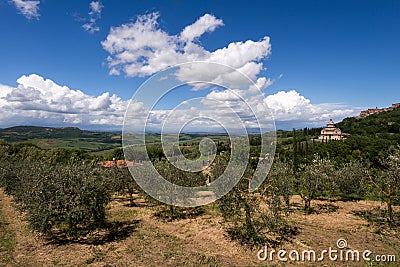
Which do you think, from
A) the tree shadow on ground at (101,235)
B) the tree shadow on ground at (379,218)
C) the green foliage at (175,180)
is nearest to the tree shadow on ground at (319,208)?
the tree shadow on ground at (379,218)

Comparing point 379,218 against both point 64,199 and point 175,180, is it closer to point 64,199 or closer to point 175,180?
point 175,180

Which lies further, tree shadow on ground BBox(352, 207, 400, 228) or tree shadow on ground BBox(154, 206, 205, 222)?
tree shadow on ground BBox(154, 206, 205, 222)

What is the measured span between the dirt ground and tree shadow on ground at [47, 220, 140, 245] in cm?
6

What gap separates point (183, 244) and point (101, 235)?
18.7 ft

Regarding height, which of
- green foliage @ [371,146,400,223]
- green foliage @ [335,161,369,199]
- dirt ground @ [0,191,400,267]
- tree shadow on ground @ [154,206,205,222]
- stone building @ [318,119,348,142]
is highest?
stone building @ [318,119,348,142]

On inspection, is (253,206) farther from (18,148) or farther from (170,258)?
(18,148)

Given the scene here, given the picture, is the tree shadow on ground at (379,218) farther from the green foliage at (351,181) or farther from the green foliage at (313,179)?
the green foliage at (351,181)

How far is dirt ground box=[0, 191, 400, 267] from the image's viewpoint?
37.9 ft

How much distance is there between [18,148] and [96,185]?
86.5 m

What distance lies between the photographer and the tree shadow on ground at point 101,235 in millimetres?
14219

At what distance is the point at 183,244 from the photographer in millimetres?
13758

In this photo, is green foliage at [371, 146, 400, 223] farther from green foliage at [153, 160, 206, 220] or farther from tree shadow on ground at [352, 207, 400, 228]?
green foliage at [153, 160, 206, 220]

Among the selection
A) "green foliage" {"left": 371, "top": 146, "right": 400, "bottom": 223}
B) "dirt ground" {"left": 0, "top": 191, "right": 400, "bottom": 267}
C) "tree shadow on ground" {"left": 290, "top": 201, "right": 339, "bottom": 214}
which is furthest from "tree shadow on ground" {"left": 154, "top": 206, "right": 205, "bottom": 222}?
"green foliage" {"left": 371, "top": 146, "right": 400, "bottom": 223}

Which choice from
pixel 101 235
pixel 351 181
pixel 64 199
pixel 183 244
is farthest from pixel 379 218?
pixel 64 199
